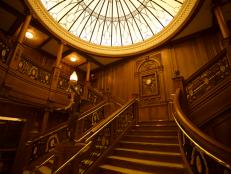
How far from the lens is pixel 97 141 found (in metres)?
4.04

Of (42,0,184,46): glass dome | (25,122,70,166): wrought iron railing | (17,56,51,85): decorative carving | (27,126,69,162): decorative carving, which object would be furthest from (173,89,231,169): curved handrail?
(42,0,184,46): glass dome

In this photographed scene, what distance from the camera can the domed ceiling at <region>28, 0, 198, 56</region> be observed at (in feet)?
24.1

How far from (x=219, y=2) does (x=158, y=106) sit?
5074 millimetres

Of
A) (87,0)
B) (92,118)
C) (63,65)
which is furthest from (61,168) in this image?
(63,65)

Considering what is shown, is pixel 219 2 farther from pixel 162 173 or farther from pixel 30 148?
pixel 30 148

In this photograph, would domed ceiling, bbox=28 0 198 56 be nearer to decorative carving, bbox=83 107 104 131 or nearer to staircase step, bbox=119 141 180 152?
decorative carving, bbox=83 107 104 131

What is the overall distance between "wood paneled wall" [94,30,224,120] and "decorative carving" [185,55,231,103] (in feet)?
6.98

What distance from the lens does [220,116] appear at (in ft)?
12.1

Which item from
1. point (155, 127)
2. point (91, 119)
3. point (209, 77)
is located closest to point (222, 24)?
point (209, 77)

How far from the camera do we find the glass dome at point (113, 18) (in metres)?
7.68

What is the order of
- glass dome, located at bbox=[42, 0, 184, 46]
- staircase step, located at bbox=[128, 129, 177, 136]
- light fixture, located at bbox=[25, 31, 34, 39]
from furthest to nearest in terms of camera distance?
light fixture, located at bbox=[25, 31, 34, 39], glass dome, located at bbox=[42, 0, 184, 46], staircase step, located at bbox=[128, 129, 177, 136]

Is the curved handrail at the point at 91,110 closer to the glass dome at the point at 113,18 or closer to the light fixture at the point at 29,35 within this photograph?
the glass dome at the point at 113,18

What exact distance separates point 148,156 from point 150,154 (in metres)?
0.07

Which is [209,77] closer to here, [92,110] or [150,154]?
[150,154]
